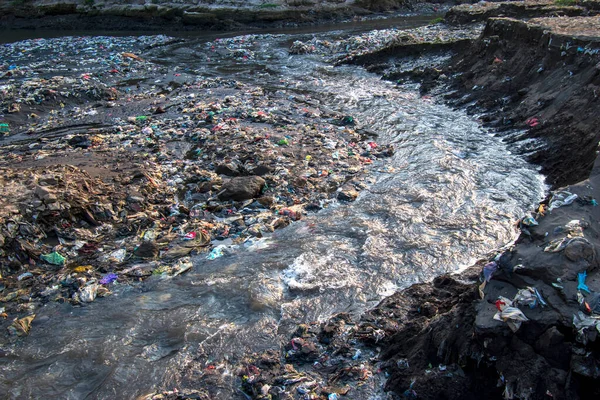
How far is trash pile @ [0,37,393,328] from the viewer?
4.75 m

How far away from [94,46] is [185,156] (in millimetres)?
14542

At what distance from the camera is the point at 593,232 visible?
117 inches

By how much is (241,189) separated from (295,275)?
6.25 ft

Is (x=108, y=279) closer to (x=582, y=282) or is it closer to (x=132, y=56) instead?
(x=582, y=282)

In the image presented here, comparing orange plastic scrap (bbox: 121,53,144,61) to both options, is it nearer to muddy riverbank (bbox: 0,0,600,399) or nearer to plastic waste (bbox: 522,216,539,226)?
muddy riverbank (bbox: 0,0,600,399)

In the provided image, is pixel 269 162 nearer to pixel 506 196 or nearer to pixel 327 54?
pixel 506 196

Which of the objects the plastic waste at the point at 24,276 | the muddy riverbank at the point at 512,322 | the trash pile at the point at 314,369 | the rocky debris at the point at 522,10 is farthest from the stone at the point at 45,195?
the rocky debris at the point at 522,10

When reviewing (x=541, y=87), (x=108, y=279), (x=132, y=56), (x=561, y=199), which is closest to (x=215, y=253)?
(x=108, y=279)

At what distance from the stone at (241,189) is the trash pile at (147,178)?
16 mm

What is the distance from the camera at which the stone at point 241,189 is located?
234 inches

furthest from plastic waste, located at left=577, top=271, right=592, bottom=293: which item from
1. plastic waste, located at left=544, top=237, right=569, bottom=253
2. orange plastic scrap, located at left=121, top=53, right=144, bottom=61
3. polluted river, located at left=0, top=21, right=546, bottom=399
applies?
orange plastic scrap, located at left=121, top=53, right=144, bottom=61

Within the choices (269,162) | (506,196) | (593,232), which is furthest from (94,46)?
(593,232)

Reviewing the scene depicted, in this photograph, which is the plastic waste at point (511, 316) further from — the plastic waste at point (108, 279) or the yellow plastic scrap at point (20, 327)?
the yellow plastic scrap at point (20, 327)

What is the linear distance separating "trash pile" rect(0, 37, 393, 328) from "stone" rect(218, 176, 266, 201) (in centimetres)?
2
